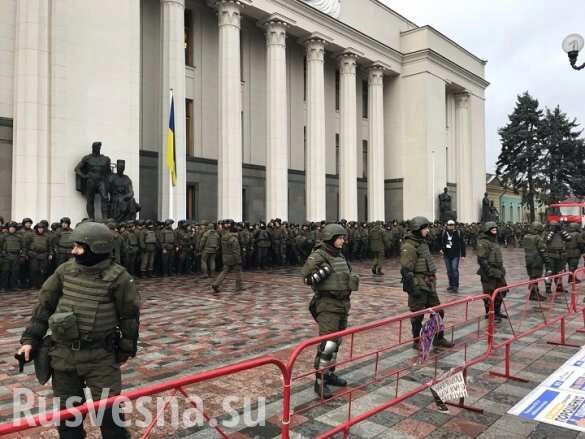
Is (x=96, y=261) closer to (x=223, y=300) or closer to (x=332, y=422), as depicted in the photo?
(x=332, y=422)

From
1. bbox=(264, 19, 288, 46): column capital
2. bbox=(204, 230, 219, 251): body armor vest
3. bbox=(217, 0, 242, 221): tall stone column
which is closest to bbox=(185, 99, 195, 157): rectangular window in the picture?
bbox=(217, 0, 242, 221): tall stone column

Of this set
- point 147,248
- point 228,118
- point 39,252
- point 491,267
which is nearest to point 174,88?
point 228,118

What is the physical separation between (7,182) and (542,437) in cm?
1509

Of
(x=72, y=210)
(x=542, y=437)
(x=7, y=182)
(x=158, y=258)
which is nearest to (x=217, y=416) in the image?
(x=542, y=437)

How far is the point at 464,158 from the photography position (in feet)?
115

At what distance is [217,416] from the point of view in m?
4.20

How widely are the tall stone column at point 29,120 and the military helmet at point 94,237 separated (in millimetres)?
12125

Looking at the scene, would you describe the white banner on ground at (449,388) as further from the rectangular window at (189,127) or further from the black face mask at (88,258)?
the rectangular window at (189,127)

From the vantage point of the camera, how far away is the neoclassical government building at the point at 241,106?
14180mm

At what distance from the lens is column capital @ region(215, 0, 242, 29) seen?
19.4m

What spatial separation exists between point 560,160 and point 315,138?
95.4 ft

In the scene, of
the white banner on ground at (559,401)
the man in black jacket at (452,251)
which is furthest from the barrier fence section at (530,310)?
the man in black jacket at (452,251)

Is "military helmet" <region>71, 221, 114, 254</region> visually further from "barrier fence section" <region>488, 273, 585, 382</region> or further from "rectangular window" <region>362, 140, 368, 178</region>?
"rectangular window" <region>362, 140, 368, 178</region>

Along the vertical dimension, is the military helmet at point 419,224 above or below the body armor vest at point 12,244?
above
